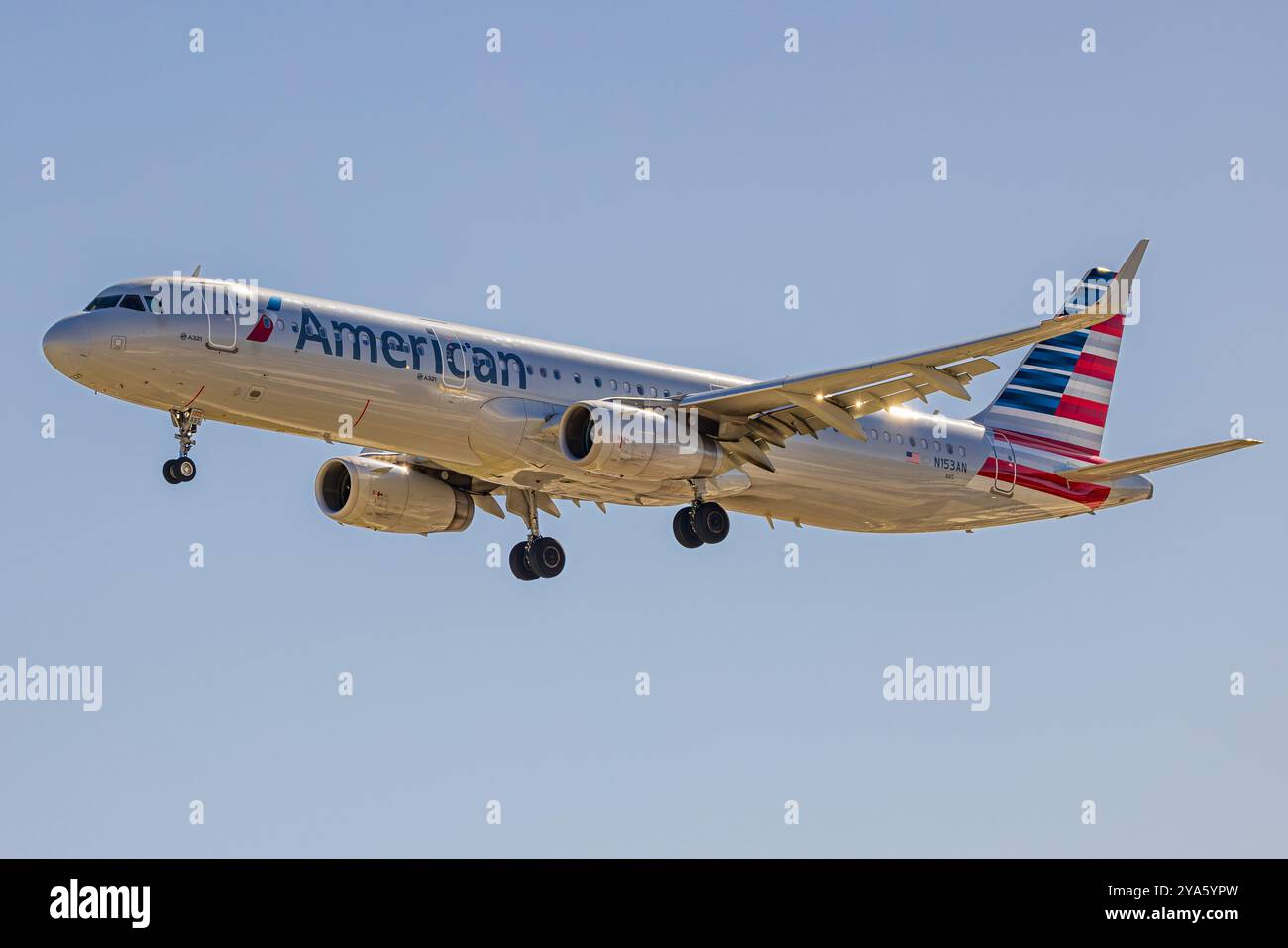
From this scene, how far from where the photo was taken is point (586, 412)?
1550 inches

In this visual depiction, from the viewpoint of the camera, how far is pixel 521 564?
4491 centimetres

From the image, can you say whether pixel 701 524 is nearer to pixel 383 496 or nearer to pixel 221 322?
pixel 383 496

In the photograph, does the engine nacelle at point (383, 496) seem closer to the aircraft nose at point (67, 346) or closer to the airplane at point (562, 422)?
the airplane at point (562, 422)

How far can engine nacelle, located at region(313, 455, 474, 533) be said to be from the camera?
4409cm

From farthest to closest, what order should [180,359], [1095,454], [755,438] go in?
[1095,454] < [755,438] < [180,359]

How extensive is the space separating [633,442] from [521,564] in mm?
6911

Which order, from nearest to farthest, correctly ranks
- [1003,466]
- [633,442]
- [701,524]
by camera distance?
[633,442], [701,524], [1003,466]

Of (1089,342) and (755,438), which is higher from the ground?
(1089,342)

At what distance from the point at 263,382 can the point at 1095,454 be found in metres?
22.9

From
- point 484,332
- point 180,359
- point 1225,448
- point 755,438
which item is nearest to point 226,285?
point 180,359

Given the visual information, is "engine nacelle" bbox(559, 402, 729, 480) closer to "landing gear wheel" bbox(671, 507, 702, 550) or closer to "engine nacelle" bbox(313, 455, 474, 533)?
"landing gear wheel" bbox(671, 507, 702, 550)

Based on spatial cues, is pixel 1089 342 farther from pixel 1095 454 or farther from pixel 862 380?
pixel 862 380

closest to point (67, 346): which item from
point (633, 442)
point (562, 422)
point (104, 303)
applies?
point (104, 303)

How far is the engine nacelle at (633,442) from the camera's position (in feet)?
128
